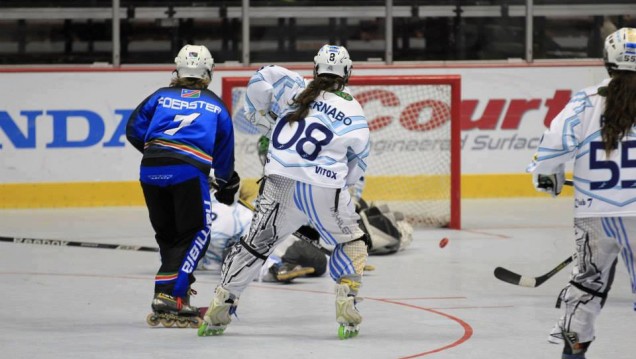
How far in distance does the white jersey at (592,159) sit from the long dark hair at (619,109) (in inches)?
0.9

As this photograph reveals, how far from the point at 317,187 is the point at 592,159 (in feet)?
4.36

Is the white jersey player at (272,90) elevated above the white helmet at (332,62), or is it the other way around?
the white helmet at (332,62)

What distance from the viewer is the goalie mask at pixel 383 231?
846cm

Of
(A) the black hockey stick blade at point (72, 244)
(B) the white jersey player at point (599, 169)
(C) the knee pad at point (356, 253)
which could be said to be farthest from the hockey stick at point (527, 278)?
(A) the black hockey stick blade at point (72, 244)

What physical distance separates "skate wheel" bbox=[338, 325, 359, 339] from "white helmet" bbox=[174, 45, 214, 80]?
134cm

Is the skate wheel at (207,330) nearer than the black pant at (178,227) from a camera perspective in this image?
Yes

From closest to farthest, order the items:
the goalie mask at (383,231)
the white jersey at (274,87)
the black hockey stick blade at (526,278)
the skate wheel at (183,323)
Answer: the white jersey at (274,87) → the skate wheel at (183,323) → the black hockey stick blade at (526,278) → the goalie mask at (383,231)

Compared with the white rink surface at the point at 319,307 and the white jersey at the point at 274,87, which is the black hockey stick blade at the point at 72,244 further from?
the white jersey at the point at 274,87

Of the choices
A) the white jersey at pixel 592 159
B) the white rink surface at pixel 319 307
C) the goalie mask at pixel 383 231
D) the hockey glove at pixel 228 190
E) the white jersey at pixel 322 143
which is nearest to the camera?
the white jersey at pixel 592 159

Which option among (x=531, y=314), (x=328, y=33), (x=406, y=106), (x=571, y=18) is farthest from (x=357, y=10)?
(x=531, y=314)

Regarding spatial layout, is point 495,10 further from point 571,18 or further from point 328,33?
point 328,33

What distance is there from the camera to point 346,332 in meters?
5.49

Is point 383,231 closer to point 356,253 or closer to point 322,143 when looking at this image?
point 356,253

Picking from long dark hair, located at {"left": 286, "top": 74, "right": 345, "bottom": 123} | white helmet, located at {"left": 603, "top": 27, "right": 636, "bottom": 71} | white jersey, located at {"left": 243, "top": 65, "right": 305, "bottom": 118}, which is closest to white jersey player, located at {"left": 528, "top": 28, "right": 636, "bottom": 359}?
white helmet, located at {"left": 603, "top": 27, "right": 636, "bottom": 71}
